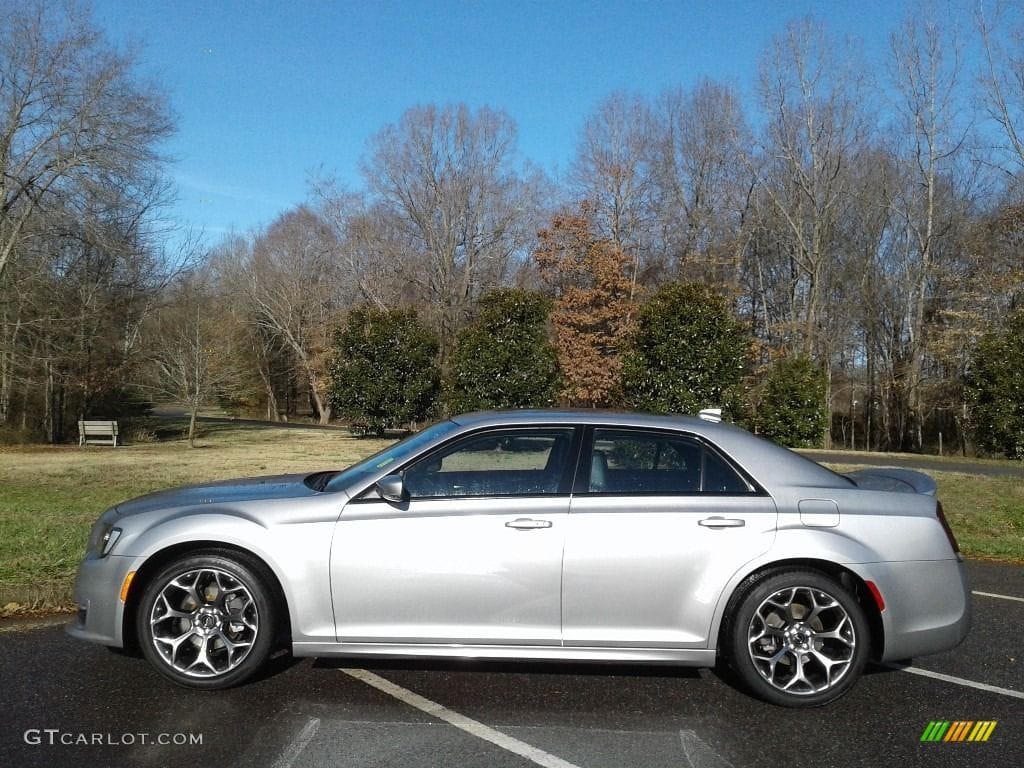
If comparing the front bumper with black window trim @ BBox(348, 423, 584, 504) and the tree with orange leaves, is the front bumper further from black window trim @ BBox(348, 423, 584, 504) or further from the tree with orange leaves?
the tree with orange leaves

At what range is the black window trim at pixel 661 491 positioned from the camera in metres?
4.31

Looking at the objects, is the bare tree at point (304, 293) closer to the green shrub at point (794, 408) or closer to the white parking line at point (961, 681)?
the green shrub at point (794, 408)

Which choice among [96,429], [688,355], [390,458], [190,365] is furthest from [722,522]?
[96,429]

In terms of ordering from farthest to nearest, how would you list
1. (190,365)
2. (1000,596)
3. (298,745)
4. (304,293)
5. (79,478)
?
1. (304,293)
2. (190,365)
3. (79,478)
4. (1000,596)
5. (298,745)

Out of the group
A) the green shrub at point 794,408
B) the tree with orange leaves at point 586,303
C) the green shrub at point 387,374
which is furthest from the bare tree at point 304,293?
the green shrub at point 794,408

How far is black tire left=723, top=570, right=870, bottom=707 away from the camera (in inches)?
162

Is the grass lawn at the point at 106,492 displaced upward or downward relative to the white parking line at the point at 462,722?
upward

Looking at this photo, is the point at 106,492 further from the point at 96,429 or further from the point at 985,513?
the point at 96,429

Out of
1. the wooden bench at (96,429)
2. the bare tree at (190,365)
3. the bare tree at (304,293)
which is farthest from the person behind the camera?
the bare tree at (304,293)

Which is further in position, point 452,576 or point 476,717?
point 452,576

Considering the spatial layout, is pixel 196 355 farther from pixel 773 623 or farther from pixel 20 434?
pixel 773 623

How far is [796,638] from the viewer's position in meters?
4.16

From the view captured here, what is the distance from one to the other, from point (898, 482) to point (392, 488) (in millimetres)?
2971

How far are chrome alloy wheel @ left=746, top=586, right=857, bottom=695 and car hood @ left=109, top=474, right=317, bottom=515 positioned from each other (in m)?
2.53
